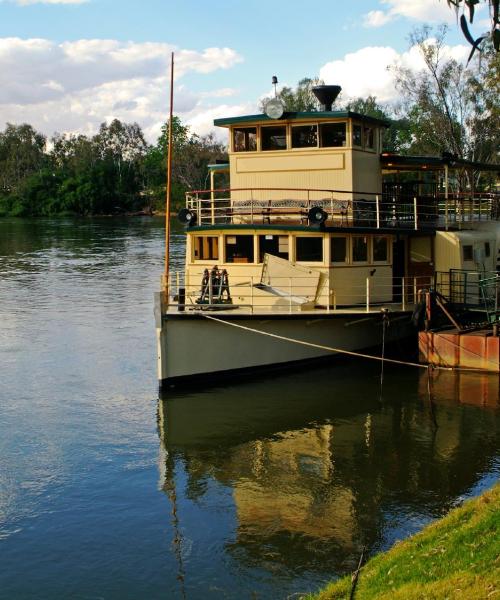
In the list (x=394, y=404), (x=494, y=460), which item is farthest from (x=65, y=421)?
(x=494, y=460)

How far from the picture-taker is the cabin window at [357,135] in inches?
944

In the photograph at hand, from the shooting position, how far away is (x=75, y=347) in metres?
27.6

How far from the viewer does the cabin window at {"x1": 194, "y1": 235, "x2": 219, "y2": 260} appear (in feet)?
77.9

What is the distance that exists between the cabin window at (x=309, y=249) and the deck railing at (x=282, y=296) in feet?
2.22

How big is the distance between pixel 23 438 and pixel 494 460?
407 inches

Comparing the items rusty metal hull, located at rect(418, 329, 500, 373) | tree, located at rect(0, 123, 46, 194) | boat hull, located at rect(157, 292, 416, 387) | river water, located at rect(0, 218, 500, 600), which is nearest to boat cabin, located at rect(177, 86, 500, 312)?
boat hull, located at rect(157, 292, 416, 387)

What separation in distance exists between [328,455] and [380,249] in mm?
8891

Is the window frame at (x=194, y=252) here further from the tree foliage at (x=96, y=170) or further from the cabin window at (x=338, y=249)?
the tree foliage at (x=96, y=170)

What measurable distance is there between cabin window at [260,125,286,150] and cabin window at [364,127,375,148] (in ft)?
8.74

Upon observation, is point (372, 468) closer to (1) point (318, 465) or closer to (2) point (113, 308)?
(1) point (318, 465)

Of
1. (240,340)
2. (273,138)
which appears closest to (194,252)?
(240,340)

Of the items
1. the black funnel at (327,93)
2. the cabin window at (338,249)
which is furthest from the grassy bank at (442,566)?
the black funnel at (327,93)

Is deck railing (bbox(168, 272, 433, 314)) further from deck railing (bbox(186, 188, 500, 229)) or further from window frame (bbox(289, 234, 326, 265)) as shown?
deck railing (bbox(186, 188, 500, 229))

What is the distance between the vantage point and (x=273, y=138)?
2447 cm
